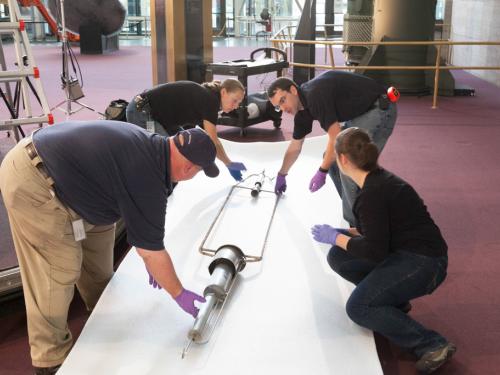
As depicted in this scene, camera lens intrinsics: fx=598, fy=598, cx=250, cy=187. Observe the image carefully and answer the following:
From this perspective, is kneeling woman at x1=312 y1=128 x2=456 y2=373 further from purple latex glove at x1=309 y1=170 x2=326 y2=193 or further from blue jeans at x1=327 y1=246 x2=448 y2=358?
purple latex glove at x1=309 y1=170 x2=326 y2=193

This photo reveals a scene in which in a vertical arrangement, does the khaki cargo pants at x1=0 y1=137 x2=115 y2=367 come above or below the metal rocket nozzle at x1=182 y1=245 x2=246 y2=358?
above

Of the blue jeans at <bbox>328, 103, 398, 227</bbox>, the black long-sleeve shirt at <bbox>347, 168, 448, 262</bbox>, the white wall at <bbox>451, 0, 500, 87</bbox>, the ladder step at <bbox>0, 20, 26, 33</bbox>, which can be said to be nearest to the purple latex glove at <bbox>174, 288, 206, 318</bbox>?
the black long-sleeve shirt at <bbox>347, 168, 448, 262</bbox>

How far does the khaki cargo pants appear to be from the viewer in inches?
96.5

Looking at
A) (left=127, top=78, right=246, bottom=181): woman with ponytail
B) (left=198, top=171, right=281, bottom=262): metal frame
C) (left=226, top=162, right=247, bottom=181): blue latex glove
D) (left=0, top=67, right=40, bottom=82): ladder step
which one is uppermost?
(left=0, top=67, right=40, bottom=82): ladder step

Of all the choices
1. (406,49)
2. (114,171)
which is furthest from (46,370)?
(406,49)

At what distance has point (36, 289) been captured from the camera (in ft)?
8.48

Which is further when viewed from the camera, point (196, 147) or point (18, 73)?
point (18, 73)

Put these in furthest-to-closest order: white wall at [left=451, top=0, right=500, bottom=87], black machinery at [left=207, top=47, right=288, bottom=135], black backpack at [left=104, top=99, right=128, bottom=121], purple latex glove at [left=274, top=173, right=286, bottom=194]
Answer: white wall at [left=451, top=0, right=500, bottom=87] < black machinery at [left=207, top=47, right=288, bottom=135] < black backpack at [left=104, top=99, right=128, bottom=121] < purple latex glove at [left=274, top=173, right=286, bottom=194]

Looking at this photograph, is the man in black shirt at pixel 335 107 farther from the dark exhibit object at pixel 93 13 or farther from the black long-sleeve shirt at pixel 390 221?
the dark exhibit object at pixel 93 13

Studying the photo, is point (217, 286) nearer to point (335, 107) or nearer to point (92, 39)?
point (335, 107)

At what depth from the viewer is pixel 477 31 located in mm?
12469

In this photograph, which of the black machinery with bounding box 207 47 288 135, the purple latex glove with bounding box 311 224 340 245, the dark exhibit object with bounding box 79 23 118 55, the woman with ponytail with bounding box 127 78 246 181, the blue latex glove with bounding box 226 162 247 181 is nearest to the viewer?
the purple latex glove with bounding box 311 224 340 245

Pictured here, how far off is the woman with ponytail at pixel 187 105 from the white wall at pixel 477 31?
847 centimetres

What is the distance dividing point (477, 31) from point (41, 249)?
11941mm
